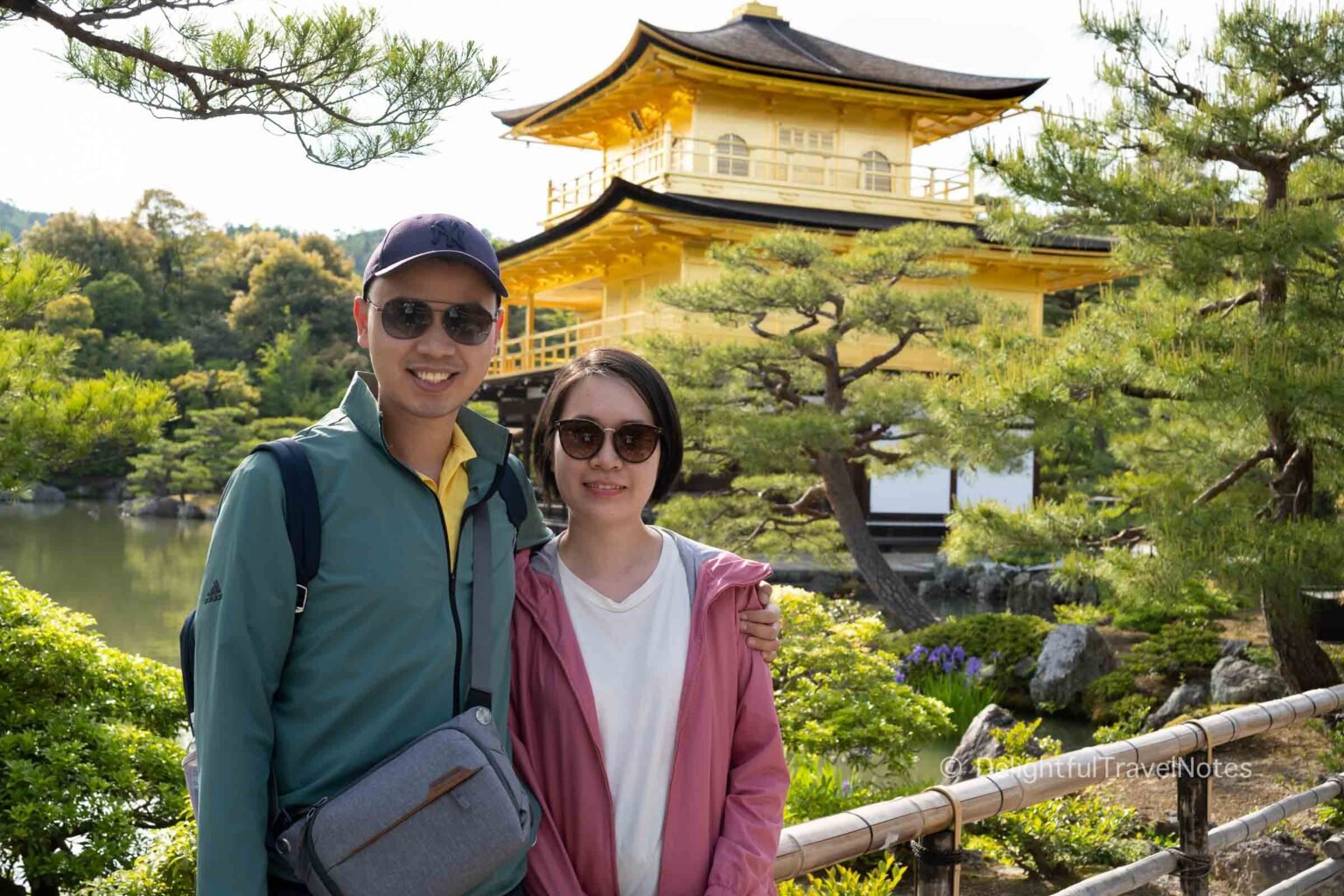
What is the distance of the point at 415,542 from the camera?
138cm

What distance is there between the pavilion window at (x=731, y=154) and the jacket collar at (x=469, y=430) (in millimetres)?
15662

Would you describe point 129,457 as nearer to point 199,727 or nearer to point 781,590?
point 781,590

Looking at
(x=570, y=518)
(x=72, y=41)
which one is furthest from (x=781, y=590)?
Answer: (x=570, y=518)

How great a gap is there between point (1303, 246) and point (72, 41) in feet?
18.2

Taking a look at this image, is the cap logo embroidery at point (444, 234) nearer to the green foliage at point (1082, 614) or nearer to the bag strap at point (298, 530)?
the bag strap at point (298, 530)

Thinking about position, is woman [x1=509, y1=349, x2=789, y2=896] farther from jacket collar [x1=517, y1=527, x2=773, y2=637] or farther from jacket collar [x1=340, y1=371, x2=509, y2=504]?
jacket collar [x1=340, y1=371, x2=509, y2=504]

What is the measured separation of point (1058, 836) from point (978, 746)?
1680mm

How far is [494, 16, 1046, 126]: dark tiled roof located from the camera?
52.3ft

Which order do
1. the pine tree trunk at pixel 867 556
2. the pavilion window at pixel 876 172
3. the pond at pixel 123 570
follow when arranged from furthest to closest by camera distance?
the pavilion window at pixel 876 172, the pine tree trunk at pixel 867 556, the pond at pixel 123 570

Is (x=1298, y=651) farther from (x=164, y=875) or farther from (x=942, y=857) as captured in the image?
(x=164, y=875)

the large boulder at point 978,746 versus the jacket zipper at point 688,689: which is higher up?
the jacket zipper at point 688,689

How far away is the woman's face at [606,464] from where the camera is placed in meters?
1.64

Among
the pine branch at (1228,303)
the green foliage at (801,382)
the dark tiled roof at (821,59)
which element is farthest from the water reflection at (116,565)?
the dark tiled roof at (821,59)

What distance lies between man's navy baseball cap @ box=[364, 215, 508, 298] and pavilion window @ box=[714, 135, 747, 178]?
15.7 m
